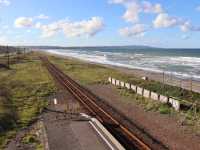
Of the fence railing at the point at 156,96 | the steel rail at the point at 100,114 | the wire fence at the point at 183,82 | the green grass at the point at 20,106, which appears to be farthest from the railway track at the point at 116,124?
the wire fence at the point at 183,82

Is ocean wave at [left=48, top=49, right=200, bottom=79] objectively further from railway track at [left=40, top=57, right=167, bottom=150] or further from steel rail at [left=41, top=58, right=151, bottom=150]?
railway track at [left=40, top=57, right=167, bottom=150]

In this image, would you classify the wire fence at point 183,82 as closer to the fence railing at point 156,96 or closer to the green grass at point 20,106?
the fence railing at point 156,96

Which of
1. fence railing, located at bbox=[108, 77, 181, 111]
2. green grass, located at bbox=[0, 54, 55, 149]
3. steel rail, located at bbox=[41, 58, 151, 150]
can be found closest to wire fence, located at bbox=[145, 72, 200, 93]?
fence railing, located at bbox=[108, 77, 181, 111]

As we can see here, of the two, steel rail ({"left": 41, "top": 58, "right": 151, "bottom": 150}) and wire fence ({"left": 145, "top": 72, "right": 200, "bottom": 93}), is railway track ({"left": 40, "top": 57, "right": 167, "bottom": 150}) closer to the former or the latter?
steel rail ({"left": 41, "top": 58, "right": 151, "bottom": 150})

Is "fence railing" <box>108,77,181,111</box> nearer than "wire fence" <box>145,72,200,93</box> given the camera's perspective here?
Yes

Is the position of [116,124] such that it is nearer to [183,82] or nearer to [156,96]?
[156,96]

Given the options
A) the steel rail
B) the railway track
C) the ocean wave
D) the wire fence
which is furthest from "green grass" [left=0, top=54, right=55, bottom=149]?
the ocean wave

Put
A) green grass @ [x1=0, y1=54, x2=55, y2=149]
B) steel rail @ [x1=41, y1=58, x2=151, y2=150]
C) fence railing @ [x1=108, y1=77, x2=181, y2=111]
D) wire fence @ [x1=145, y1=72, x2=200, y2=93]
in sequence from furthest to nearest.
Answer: wire fence @ [x1=145, y1=72, x2=200, y2=93]
fence railing @ [x1=108, y1=77, x2=181, y2=111]
green grass @ [x1=0, y1=54, x2=55, y2=149]
steel rail @ [x1=41, y1=58, x2=151, y2=150]

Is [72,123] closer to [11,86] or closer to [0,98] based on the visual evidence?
[0,98]

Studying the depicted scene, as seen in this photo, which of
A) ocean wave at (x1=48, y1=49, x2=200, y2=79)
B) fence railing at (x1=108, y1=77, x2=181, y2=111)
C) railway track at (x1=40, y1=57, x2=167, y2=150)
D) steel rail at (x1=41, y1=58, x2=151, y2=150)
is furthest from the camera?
ocean wave at (x1=48, y1=49, x2=200, y2=79)

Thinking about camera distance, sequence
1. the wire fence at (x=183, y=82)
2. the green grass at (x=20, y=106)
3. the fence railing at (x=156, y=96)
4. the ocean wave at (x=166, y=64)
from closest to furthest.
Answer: the green grass at (x=20, y=106) < the fence railing at (x=156, y=96) < the wire fence at (x=183, y=82) < the ocean wave at (x=166, y=64)

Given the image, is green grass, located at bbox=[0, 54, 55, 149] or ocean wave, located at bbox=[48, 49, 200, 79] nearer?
green grass, located at bbox=[0, 54, 55, 149]

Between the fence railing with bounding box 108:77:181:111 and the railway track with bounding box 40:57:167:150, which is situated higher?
the fence railing with bounding box 108:77:181:111
